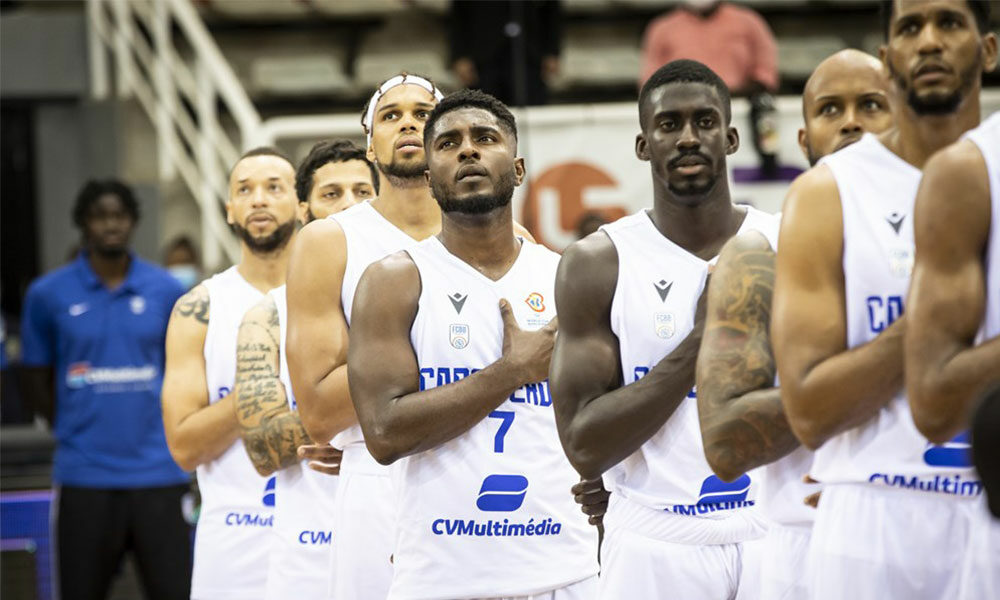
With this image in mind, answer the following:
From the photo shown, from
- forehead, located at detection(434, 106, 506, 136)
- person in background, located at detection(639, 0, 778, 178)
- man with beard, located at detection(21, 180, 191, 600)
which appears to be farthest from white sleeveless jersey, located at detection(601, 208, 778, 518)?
person in background, located at detection(639, 0, 778, 178)

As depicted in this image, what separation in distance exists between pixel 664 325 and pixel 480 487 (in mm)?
753

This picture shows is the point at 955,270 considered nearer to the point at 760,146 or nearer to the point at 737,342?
the point at 737,342

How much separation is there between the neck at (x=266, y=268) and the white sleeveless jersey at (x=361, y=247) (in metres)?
0.99

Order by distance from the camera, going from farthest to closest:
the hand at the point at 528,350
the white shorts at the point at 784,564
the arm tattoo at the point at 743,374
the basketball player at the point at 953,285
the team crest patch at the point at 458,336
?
the team crest patch at the point at 458,336
the hand at the point at 528,350
the white shorts at the point at 784,564
the arm tattoo at the point at 743,374
the basketball player at the point at 953,285

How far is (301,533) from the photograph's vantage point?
529 centimetres

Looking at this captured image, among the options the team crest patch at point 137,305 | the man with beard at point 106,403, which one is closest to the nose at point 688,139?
the man with beard at point 106,403

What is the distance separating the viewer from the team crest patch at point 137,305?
25.7ft

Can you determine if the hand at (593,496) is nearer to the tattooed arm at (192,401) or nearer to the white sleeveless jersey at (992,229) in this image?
the white sleeveless jersey at (992,229)

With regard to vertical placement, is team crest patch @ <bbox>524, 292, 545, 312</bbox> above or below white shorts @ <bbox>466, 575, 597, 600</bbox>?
above

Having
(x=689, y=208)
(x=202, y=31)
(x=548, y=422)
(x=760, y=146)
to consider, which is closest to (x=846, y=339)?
(x=689, y=208)

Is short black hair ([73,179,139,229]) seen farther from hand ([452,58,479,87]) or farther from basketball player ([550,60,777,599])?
basketball player ([550,60,777,599])

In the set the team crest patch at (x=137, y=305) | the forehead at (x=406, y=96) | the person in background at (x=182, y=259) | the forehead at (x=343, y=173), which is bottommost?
the team crest patch at (x=137, y=305)

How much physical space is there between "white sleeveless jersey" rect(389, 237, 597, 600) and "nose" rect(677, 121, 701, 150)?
2.42ft

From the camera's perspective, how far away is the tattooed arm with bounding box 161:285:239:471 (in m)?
5.70
